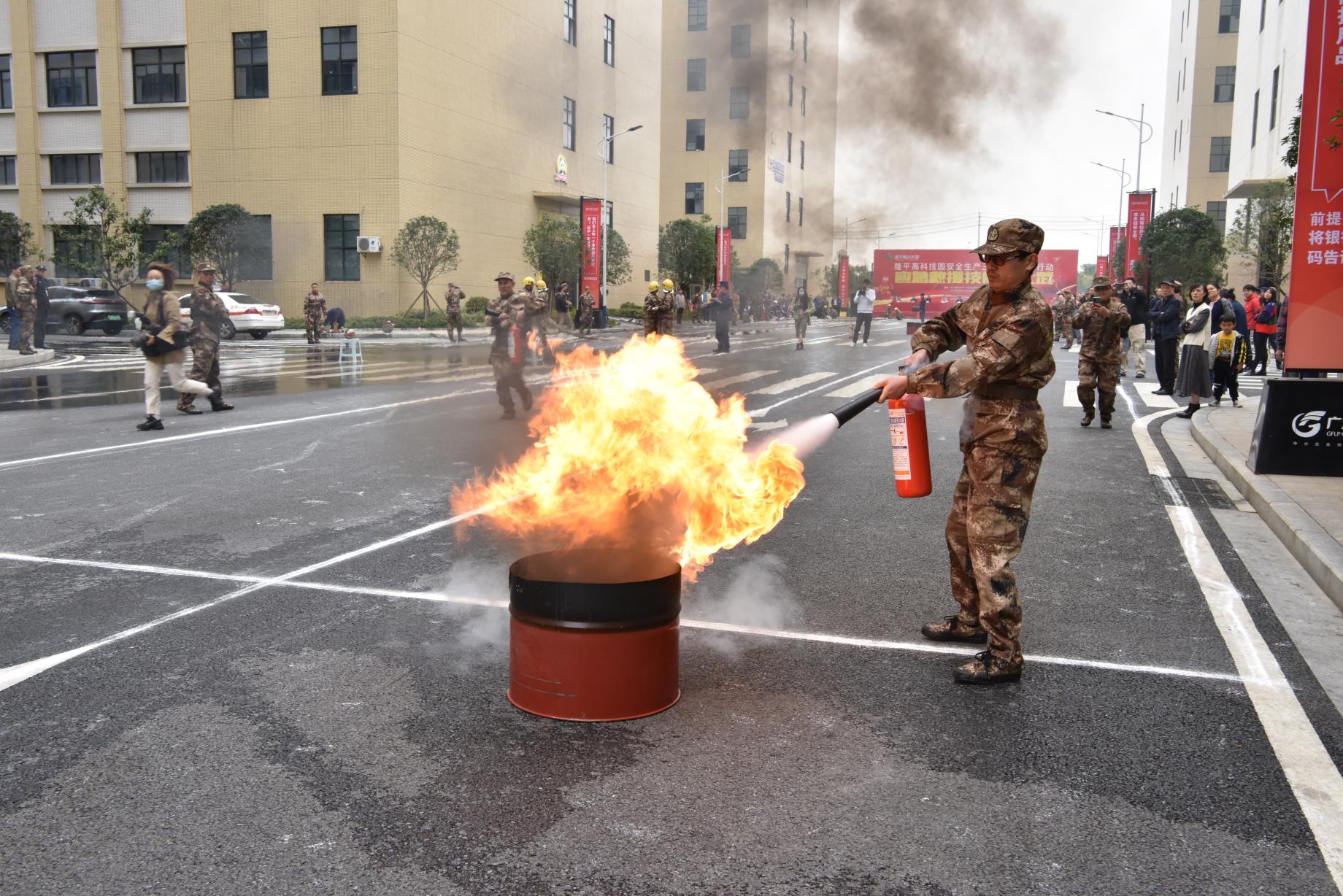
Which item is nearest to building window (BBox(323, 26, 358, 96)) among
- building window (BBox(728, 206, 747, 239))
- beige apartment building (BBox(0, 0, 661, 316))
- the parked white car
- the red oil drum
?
beige apartment building (BBox(0, 0, 661, 316))

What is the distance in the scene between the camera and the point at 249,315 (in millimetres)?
33750

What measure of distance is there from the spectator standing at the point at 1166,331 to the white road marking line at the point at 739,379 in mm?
6731

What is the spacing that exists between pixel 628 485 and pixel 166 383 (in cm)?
1690

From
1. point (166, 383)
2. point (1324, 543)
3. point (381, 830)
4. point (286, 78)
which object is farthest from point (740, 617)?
point (286, 78)

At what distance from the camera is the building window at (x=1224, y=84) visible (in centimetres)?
5991

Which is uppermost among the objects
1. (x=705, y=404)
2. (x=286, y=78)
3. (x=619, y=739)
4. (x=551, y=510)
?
(x=286, y=78)

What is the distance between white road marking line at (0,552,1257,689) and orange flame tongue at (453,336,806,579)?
18.6 inches

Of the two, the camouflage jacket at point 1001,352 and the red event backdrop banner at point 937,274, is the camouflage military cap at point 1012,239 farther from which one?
the red event backdrop banner at point 937,274

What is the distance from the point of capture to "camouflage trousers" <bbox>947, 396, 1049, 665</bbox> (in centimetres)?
459

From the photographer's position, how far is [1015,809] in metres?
3.44

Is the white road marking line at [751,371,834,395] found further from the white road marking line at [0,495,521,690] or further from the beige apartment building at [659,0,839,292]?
the white road marking line at [0,495,521,690]

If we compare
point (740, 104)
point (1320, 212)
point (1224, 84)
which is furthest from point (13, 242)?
point (1224, 84)

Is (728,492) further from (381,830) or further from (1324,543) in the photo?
(1324,543)

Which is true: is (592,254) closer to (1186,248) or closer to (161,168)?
(161,168)
